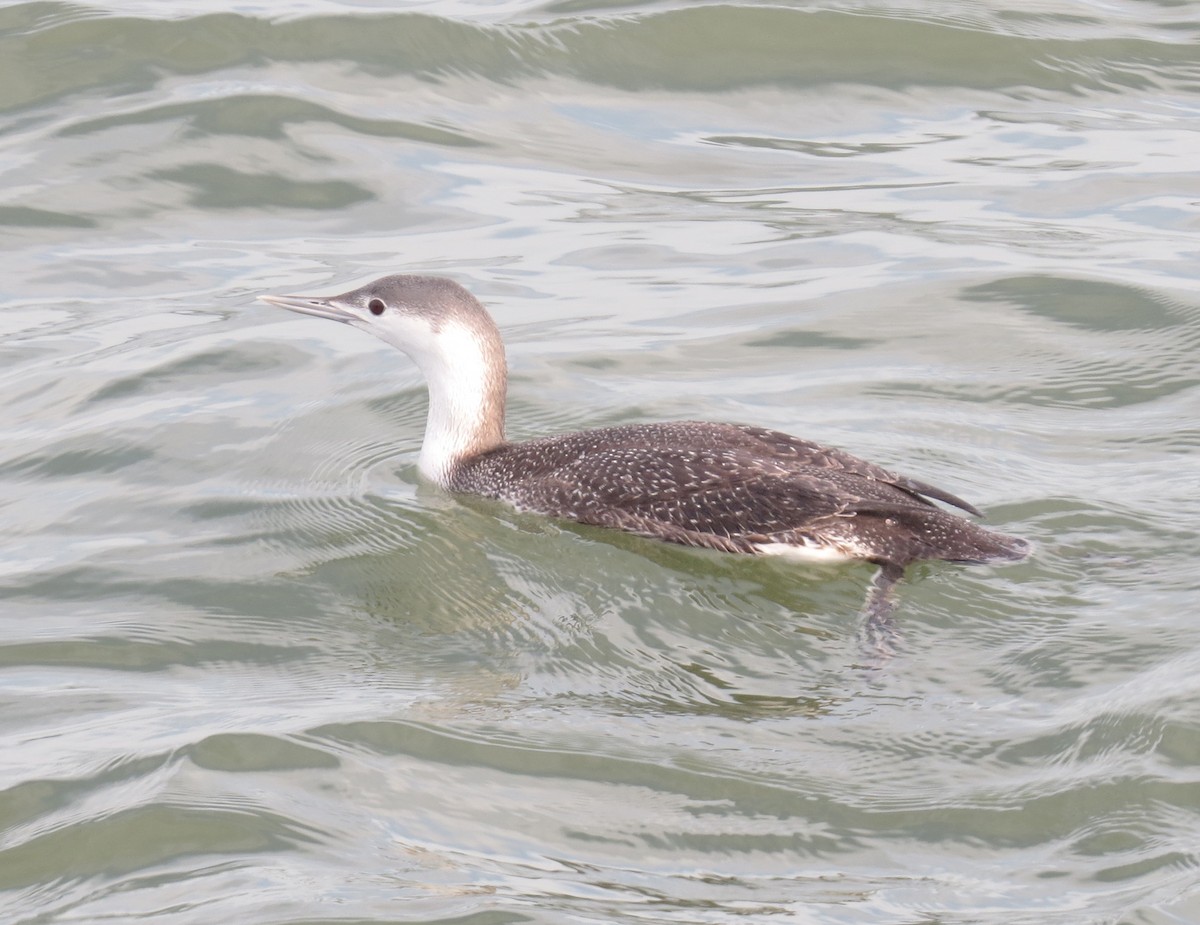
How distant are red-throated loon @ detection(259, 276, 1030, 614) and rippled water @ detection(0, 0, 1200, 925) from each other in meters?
0.15

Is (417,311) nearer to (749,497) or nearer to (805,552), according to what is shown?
(749,497)

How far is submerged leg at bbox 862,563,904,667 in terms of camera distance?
6340 millimetres

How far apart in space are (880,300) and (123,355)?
13.5 ft

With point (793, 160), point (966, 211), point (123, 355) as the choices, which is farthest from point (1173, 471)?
point (123, 355)

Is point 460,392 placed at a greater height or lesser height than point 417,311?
lesser

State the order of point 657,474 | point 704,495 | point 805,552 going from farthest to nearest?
point 657,474
point 704,495
point 805,552

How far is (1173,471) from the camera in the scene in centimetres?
Result: 768

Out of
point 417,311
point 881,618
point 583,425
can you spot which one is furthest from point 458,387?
point 881,618

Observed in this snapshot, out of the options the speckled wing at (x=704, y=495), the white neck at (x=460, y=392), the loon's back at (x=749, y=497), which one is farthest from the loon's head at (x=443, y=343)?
the speckled wing at (x=704, y=495)

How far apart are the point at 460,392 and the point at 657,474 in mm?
1303

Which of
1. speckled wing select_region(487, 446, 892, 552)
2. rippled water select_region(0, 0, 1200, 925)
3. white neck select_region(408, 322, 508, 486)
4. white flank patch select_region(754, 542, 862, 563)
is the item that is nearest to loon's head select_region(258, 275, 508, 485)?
white neck select_region(408, 322, 508, 486)

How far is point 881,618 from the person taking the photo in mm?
6570

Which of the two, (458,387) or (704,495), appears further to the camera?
(458,387)

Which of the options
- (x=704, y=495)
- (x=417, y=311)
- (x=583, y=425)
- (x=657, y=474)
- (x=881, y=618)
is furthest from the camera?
(x=583, y=425)
